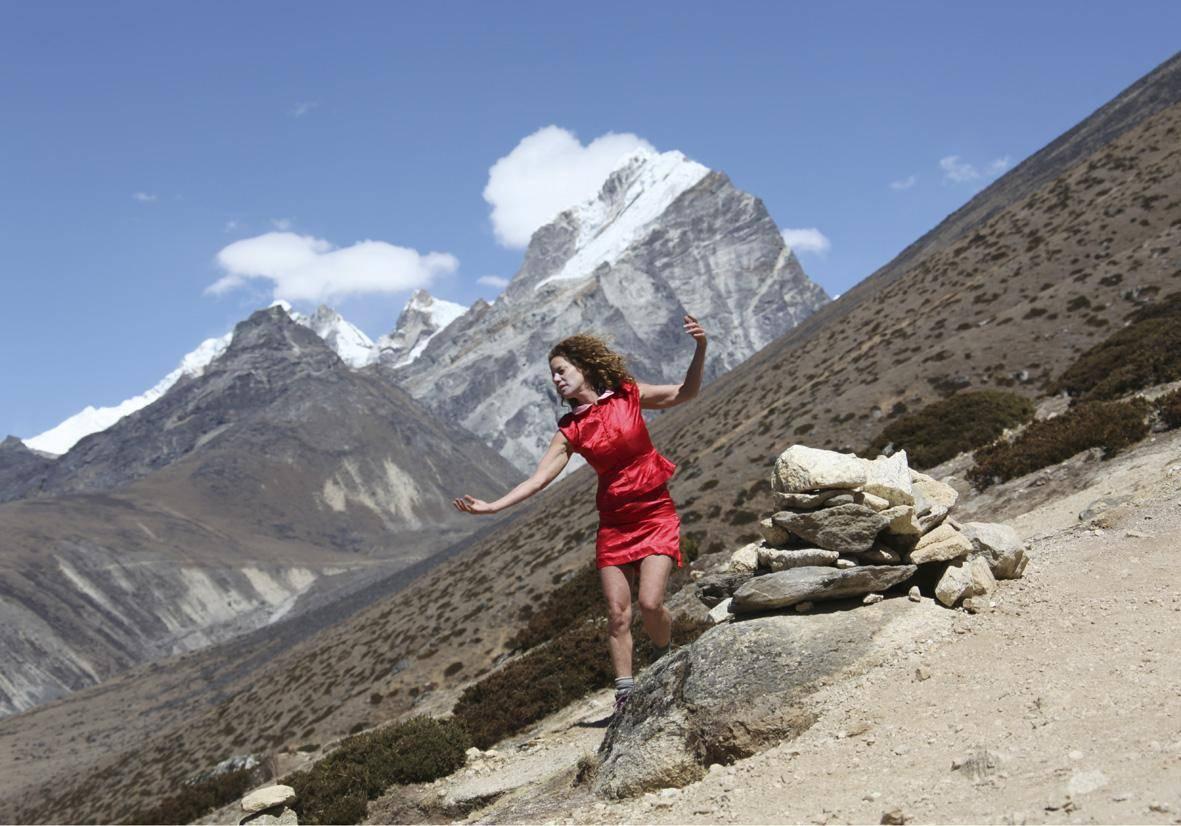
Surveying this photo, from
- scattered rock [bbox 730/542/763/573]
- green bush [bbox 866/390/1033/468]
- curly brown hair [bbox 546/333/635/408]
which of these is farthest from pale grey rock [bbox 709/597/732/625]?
green bush [bbox 866/390/1033/468]

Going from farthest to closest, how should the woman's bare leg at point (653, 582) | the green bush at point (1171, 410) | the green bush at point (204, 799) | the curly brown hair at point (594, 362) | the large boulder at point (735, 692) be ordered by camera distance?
the green bush at point (204, 799), the green bush at point (1171, 410), the curly brown hair at point (594, 362), the woman's bare leg at point (653, 582), the large boulder at point (735, 692)

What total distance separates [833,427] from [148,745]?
4384cm

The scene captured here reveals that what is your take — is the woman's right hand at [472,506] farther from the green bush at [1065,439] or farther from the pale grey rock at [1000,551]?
the green bush at [1065,439]

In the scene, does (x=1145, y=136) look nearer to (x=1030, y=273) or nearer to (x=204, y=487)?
(x=1030, y=273)

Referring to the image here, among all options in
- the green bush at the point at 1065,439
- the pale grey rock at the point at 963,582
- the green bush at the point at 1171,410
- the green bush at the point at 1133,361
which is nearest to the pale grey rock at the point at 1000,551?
the pale grey rock at the point at 963,582

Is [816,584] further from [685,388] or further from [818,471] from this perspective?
[685,388]

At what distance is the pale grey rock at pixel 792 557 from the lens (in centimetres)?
762

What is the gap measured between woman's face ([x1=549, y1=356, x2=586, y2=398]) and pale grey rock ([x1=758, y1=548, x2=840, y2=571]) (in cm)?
238

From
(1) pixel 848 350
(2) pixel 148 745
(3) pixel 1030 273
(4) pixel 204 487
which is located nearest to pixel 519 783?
(3) pixel 1030 273

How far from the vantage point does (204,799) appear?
24234mm

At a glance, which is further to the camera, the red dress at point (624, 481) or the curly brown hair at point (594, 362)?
the curly brown hair at point (594, 362)

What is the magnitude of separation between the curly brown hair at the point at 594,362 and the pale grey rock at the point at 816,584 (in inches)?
82.1

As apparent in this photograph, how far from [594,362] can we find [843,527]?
102 inches

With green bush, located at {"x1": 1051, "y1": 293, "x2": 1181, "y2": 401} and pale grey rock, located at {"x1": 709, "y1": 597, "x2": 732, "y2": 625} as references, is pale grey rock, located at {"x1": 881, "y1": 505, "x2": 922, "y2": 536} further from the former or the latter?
green bush, located at {"x1": 1051, "y1": 293, "x2": 1181, "y2": 401}
